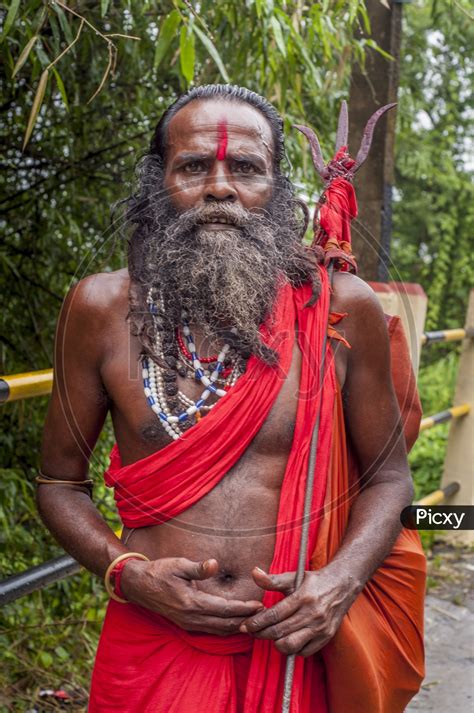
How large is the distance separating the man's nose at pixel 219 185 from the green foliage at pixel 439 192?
791 centimetres

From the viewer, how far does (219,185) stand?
2.01 meters

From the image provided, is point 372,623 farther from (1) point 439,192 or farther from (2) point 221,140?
(1) point 439,192

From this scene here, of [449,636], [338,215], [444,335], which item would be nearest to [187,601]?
[338,215]

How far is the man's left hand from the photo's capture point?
1.76m

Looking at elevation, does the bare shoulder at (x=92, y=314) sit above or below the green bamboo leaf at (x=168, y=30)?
below

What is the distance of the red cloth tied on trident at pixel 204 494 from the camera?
1.90m

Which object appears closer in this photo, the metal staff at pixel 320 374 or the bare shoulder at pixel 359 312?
the metal staff at pixel 320 374

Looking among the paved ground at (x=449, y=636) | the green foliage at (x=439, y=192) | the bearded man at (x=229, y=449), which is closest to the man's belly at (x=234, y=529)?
the bearded man at (x=229, y=449)

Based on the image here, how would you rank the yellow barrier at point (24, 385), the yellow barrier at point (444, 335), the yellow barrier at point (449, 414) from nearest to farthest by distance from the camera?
the yellow barrier at point (24, 385)
the yellow barrier at point (444, 335)
the yellow barrier at point (449, 414)

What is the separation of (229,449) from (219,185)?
580 mm

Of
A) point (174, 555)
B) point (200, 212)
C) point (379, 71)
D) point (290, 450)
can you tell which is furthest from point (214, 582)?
point (379, 71)

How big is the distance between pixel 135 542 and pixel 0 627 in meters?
1.58

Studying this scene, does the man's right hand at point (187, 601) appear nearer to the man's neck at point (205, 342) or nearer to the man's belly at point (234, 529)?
the man's belly at point (234, 529)

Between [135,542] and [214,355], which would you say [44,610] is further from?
[214,355]
